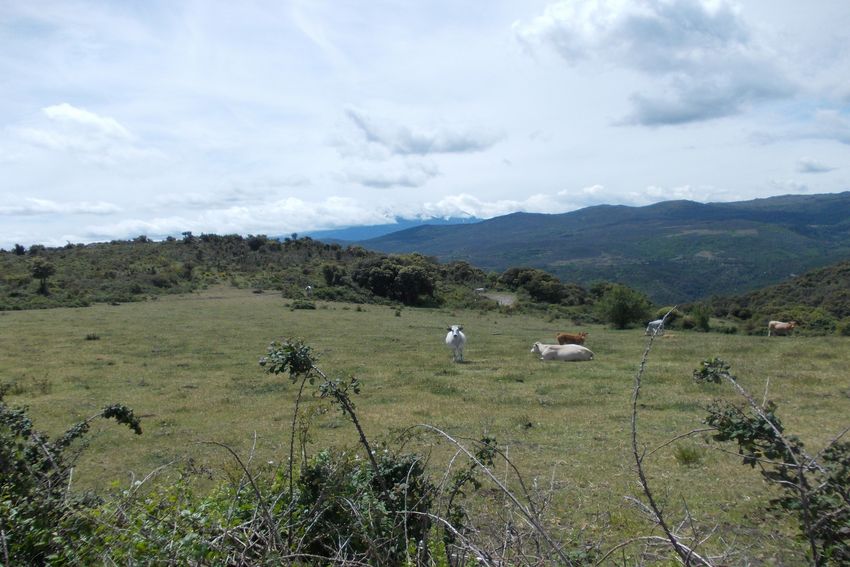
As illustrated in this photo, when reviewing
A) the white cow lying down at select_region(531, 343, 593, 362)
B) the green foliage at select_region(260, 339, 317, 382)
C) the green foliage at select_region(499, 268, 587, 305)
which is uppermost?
the green foliage at select_region(260, 339, 317, 382)

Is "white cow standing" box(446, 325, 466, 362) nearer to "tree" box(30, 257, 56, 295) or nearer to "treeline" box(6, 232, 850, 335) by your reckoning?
"treeline" box(6, 232, 850, 335)

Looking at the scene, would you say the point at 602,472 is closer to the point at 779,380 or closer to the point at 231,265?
the point at 779,380

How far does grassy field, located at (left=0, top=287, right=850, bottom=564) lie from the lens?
21.9ft

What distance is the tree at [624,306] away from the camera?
31516 millimetres

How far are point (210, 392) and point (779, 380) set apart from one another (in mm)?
13649

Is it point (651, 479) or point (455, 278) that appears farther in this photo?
point (455, 278)

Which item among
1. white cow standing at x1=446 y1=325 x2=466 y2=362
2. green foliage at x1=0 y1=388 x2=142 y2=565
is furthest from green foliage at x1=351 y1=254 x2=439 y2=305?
green foliage at x1=0 y1=388 x2=142 y2=565

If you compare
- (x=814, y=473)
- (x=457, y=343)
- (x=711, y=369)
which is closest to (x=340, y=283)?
(x=457, y=343)

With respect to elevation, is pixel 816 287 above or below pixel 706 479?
below

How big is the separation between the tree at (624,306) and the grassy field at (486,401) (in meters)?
6.56

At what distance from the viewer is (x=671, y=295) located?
114m

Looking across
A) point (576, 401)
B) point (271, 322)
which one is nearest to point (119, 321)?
point (271, 322)

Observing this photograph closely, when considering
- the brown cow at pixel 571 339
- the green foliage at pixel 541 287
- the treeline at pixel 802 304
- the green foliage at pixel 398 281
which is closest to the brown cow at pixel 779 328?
the treeline at pixel 802 304

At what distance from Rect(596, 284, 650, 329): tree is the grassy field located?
21.5 feet
